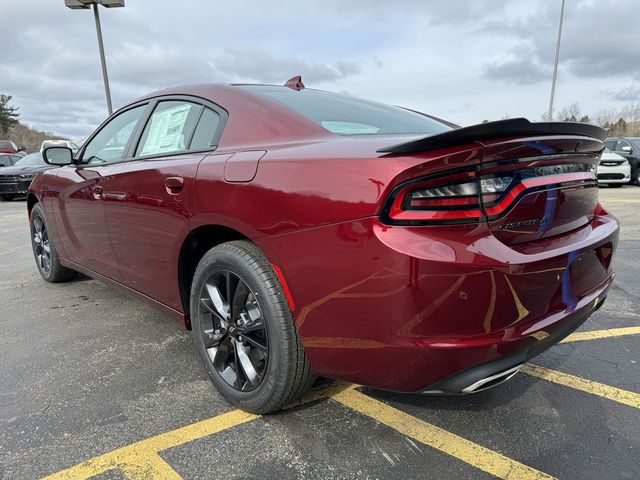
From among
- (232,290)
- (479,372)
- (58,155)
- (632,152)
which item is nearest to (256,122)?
(232,290)

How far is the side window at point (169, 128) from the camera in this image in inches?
107

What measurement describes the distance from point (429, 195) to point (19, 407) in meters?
2.23

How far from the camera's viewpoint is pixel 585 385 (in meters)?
2.51

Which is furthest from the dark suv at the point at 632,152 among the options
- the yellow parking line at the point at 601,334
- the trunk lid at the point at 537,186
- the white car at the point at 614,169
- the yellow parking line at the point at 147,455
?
the yellow parking line at the point at 147,455

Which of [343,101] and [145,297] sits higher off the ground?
[343,101]

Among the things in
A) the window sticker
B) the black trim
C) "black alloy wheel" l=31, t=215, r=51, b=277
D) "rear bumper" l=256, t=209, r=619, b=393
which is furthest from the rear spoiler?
"black alloy wheel" l=31, t=215, r=51, b=277

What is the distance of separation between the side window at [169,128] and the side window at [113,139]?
0.22 meters

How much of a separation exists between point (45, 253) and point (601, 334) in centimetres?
473

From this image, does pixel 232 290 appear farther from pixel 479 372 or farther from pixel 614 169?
pixel 614 169

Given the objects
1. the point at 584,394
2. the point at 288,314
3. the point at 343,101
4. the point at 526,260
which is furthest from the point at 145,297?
the point at 584,394

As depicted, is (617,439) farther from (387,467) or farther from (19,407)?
(19,407)

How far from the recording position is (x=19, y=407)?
2396mm

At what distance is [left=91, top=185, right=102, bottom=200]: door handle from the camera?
3211 mm

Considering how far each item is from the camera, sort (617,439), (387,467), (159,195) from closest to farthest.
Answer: (387,467) → (617,439) → (159,195)
